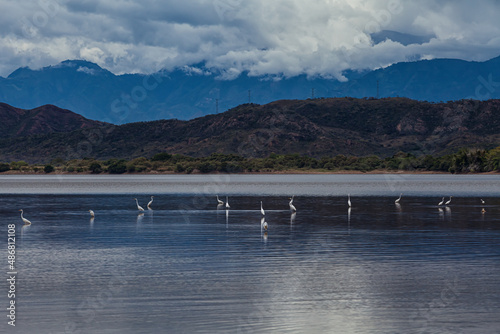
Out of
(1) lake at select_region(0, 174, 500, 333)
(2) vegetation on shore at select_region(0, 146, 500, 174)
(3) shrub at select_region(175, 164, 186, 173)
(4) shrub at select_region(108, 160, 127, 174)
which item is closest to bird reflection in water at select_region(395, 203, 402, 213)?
(1) lake at select_region(0, 174, 500, 333)

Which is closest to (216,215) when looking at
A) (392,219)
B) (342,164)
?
(392,219)

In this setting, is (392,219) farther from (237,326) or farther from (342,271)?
(237,326)

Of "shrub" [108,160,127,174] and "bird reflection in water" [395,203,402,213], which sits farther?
"shrub" [108,160,127,174]

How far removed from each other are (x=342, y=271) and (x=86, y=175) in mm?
149806

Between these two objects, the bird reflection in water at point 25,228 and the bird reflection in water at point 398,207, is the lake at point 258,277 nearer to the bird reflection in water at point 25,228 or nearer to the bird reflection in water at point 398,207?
the bird reflection in water at point 25,228

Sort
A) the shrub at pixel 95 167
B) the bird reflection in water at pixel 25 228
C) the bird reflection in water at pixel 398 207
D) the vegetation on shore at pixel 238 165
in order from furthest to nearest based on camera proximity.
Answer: the shrub at pixel 95 167 < the vegetation on shore at pixel 238 165 < the bird reflection in water at pixel 398 207 < the bird reflection in water at pixel 25 228

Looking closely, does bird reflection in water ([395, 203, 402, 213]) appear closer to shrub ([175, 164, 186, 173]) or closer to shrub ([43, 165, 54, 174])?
shrub ([175, 164, 186, 173])

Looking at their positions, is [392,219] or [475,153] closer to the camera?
[392,219]

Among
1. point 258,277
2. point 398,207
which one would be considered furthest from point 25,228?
point 398,207

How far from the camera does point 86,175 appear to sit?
162750mm

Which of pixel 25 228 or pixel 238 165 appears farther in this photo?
pixel 238 165

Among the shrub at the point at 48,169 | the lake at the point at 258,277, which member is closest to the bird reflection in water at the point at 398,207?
the lake at the point at 258,277

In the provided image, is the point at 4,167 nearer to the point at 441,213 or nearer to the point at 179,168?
the point at 179,168

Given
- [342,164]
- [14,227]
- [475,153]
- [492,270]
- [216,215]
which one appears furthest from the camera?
[342,164]
